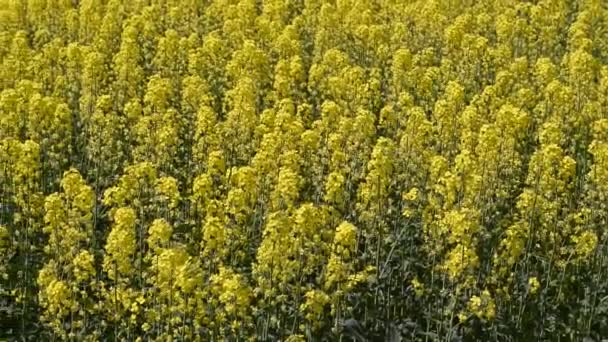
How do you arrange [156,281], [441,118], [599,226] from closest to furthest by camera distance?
[156,281] < [599,226] < [441,118]

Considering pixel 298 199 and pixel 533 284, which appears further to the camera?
pixel 298 199

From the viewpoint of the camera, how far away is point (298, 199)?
33.4 feet

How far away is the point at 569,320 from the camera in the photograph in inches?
361

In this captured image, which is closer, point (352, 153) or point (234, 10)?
point (352, 153)

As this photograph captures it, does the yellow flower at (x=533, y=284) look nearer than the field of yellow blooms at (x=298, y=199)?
No

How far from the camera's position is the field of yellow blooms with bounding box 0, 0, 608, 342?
789 cm

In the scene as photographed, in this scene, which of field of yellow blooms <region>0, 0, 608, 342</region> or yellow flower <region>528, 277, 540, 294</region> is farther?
yellow flower <region>528, 277, 540, 294</region>

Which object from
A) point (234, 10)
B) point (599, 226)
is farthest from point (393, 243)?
point (234, 10)

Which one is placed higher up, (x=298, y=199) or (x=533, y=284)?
(x=533, y=284)

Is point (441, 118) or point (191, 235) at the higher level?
point (441, 118)

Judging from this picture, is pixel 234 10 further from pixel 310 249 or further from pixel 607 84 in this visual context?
pixel 310 249

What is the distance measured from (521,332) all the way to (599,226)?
5.17ft

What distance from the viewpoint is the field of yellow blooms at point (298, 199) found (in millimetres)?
7887

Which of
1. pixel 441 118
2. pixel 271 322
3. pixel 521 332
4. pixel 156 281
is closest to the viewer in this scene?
pixel 156 281
